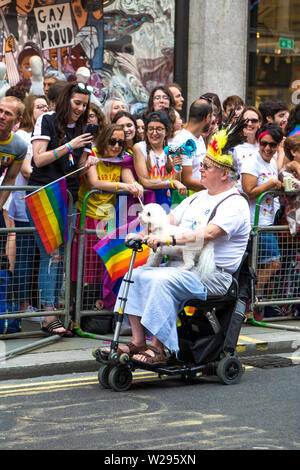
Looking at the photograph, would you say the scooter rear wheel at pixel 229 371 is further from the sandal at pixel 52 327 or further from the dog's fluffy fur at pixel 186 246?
the sandal at pixel 52 327

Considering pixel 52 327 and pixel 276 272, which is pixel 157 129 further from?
pixel 52 327

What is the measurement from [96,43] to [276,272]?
5.29 metres

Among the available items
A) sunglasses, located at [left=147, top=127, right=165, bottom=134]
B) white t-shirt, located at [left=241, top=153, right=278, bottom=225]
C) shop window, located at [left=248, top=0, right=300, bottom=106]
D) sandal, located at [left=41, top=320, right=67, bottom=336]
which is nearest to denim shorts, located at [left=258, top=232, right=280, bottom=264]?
white t-shirt, located at [left=241, top=153, right=278, bottom=225]

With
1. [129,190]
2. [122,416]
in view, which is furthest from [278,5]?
[122,416]

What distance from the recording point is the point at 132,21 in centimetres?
1248

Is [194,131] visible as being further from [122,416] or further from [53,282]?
[122,416]

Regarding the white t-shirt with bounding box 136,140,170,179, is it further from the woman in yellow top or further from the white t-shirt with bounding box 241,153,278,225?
the white t-shirt with bounding box 241,153,278,225

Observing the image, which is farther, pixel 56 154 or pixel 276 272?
pixel 276 272

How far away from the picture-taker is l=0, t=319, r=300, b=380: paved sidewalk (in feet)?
21.3

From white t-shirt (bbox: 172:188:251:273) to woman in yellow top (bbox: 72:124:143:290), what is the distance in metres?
1.32

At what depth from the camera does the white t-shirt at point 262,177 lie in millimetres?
8469

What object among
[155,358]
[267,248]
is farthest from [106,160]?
[155,358]

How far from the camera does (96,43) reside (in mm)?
12109
